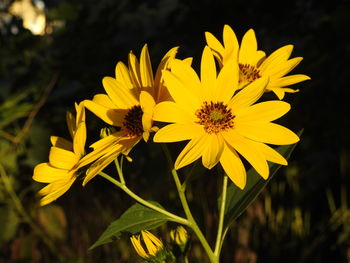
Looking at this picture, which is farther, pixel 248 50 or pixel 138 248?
pixel 248 50

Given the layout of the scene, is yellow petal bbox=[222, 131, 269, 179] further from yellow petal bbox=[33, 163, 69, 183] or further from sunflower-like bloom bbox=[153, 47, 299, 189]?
yellow petal bbox=[33, 163, 69, 183]

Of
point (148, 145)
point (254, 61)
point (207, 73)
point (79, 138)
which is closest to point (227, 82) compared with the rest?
A: point (207, 73)

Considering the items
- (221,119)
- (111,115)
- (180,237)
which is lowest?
(180,237)

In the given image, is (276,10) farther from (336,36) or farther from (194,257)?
(194,257)

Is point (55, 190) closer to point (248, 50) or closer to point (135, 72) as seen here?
point (135, 72)

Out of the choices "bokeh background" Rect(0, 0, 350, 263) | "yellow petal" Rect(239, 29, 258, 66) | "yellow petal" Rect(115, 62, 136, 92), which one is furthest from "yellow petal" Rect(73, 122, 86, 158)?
"bokeh background" Rect(0, 0, 350, 263)

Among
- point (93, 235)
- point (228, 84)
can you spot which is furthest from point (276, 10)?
point (93, 235)
